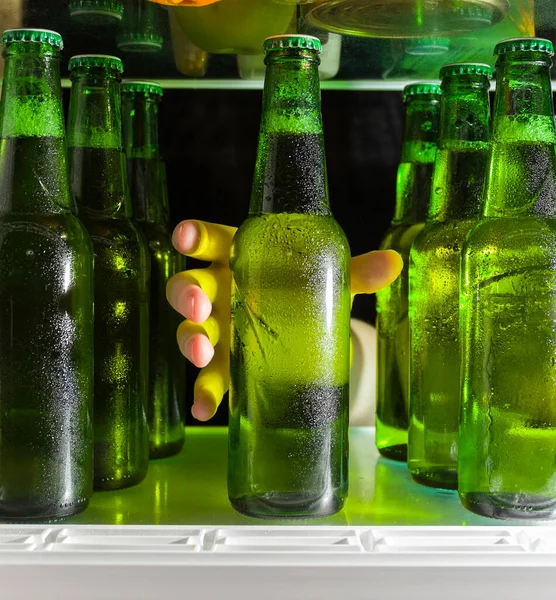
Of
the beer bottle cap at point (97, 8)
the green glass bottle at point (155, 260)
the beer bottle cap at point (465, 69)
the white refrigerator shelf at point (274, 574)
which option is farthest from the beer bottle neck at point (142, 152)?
the white refrigerator shelf at point (274, 574)

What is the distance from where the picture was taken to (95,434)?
0.79m

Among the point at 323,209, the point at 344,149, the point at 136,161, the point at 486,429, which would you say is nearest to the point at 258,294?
the point at 323,209

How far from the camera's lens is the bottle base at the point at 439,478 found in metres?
0.80

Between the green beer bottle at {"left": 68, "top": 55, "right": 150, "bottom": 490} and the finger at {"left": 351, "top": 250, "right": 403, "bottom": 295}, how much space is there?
22 centimetres

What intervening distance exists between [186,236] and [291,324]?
0.49 feet

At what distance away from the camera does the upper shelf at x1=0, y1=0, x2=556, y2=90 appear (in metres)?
0.81

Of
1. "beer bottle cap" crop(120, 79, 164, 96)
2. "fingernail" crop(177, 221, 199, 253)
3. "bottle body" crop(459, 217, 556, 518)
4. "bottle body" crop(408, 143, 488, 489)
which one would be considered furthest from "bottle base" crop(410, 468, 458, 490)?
"beer bottle cap" crop(120, 79, 164, 96)

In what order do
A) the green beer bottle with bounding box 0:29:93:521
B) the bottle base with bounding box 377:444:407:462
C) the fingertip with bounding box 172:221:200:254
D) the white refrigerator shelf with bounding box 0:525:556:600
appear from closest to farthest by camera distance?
the white refrigerator shelf with bounding box 0:525:556:600 < the green beer bottle with bounding box 0:29:93:521 < the fingertip with bounding box 172:221:200:254 < the bottle base with bounding box 377:444:407:462

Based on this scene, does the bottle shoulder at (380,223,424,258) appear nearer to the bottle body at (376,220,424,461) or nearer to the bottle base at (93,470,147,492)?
the bottle body at (376,220,424,461)

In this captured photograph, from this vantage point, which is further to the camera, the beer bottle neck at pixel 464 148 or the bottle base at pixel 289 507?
the beer bottle neck at pixel 464 148

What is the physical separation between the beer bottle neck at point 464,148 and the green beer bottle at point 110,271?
315 millimetres

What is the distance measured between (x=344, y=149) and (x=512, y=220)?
1.63 feet

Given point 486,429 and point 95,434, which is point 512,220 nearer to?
point 486,429

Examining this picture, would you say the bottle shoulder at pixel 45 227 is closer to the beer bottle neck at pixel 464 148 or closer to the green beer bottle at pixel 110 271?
the green beer bottle at pixel 110 271
